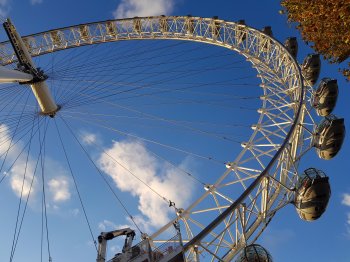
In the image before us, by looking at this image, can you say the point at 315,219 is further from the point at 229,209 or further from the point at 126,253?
the point at 126,253

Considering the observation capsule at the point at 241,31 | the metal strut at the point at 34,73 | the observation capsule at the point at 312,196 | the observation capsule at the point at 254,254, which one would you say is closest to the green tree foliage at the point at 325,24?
the observation capsule at the point at 312,196

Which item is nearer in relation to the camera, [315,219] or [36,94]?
[315,219]

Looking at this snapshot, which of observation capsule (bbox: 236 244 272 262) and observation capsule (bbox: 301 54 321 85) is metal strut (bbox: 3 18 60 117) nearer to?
observation capsule (bbox: 236 244 272 262)

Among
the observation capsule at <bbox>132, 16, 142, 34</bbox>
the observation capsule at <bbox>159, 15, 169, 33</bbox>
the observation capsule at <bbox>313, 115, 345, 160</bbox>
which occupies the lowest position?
the observation capsule at <bbox>313, 115, 345, 160</bbox>

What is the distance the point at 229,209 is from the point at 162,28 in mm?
25239

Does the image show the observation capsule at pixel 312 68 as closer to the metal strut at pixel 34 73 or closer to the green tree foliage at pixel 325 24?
the green tree foliage at pixel 325 24

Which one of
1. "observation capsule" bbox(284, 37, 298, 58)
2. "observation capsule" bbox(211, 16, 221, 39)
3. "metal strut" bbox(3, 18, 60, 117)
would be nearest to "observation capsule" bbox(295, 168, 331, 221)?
"metal strut" bbox(3, 18, 60, 117)

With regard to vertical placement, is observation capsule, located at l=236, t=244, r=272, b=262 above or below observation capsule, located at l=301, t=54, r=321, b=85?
below

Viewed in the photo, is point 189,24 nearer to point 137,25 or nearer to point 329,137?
point 137,25

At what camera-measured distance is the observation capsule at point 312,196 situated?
17.8 metres

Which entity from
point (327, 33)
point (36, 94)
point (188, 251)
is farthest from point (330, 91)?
point (36, 94)

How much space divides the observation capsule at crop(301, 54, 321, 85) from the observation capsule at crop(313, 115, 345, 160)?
8.66 meters

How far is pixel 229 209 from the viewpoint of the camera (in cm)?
1487

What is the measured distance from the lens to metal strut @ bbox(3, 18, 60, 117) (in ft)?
76.6
